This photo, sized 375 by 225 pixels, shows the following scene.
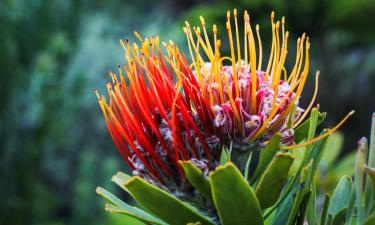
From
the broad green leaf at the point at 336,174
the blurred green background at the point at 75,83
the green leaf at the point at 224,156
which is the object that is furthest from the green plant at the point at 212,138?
the blurred green background at the point at 75,83

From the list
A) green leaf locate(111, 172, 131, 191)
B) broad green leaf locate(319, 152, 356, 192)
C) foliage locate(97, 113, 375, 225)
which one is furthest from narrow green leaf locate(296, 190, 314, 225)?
broad green leaf locate(319, 152, 356, 192)

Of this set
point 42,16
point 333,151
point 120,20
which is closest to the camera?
point 333,151

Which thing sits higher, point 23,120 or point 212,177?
point 23,120

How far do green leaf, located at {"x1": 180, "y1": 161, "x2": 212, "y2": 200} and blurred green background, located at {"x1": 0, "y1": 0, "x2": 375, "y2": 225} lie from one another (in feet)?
8.73

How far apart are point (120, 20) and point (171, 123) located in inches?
246

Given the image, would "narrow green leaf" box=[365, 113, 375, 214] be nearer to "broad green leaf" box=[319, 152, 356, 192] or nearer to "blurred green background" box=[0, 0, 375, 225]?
"broad green leaf" box=[319, 152, 356, 192]

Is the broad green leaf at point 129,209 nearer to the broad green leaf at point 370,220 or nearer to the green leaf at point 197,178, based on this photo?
the green leaf at point 197,178

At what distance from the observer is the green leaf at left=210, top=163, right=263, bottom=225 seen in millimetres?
544

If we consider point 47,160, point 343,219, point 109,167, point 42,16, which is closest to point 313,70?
point 109,167

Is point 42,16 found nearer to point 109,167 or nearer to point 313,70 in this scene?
point 109,167

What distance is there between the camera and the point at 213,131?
26.7 inches

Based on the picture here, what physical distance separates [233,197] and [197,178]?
0.07 meters

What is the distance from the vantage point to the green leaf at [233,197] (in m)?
0.54

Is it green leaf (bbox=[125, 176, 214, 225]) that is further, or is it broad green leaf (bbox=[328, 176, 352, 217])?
broad green leaf (bbox=[328, 176, 352, 217])
